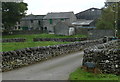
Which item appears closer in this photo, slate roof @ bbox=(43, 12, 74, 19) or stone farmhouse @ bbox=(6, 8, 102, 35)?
stone farmhouse @ bbox=(6, 8, 102, 35)

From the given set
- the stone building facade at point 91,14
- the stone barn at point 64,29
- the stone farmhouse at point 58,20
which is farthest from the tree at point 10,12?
the stone building facade at point 91,14

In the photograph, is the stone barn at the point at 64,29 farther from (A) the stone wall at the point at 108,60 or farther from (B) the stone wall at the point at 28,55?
(A) the stone wall at the point at 108,60

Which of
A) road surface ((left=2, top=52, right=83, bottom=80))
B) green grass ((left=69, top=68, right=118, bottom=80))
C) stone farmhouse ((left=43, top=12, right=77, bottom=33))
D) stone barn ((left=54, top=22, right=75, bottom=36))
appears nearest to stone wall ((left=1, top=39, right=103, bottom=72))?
road surface ((left=2, top=52, right=83, bottom=80))

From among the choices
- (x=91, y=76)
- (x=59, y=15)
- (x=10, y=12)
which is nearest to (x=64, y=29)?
(x=10, y=12)

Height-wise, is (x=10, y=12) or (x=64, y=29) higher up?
(x=10, y=12)

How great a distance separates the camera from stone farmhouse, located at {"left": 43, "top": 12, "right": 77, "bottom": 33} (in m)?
67.8

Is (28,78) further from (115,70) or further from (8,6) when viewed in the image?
→ (8,6)

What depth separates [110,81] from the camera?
33.6 ft

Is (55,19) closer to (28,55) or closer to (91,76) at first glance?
(28,55)

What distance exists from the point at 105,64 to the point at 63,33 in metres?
37.1

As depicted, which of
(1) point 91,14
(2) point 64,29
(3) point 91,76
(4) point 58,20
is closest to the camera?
(3) point 91,76

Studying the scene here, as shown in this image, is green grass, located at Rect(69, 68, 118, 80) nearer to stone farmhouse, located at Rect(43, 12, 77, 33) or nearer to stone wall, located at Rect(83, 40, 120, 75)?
stone wall, located at Rect(83, 40, 120, 75)

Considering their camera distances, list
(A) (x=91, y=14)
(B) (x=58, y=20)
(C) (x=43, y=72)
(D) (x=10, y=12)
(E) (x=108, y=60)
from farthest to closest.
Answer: (A) (x=91, y=14), (B) (x=58, y=20), (D) (x=10, y=12), (C) (x=43, y=72), (E) (x=108, y=60)

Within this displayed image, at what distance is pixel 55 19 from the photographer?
68.4 m
